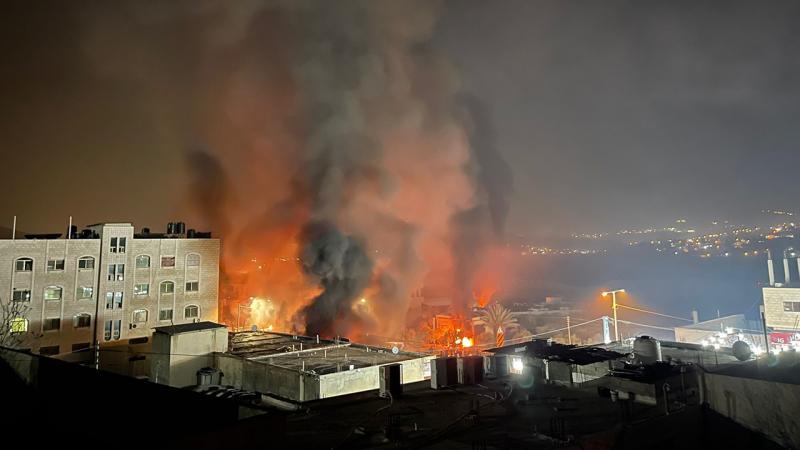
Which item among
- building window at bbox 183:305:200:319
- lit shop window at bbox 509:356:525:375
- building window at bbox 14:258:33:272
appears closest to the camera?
lit shop window at bbox 509:356:525:375

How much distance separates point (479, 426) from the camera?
11.5m

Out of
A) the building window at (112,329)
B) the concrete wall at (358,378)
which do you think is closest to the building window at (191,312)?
the building window at (112,329)

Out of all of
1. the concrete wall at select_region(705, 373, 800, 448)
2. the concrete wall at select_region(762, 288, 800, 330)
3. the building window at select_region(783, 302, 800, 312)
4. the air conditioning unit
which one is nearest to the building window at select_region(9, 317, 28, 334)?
the air conditioning unit

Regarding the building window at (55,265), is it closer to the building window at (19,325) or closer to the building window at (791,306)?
the building window at (19,325)

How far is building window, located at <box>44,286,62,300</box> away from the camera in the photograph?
38.6 metres

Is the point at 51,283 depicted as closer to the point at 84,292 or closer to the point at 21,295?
the point at 21,295

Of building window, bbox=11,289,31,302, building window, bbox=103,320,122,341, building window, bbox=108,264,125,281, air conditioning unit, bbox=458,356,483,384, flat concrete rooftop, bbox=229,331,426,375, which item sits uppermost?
building window, bbox=108,264,125,281

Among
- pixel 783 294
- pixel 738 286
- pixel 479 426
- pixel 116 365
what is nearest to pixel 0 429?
pixel 479 426

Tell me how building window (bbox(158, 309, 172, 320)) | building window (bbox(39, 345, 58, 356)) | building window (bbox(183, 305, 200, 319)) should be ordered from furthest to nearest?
building window (bbox(183, 305, 200, 319)), building window (bbox(158, 309, 172, 320)), building window (bbox(39, 345, 58, 356))

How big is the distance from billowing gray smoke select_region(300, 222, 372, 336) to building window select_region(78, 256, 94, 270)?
69.0 ft

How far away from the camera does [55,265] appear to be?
129ft

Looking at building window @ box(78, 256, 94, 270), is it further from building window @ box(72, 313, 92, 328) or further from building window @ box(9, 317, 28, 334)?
building window @ box(9, 317, 28, 334)

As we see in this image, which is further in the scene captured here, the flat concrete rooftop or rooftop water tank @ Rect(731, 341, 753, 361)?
the flat concrete rooftop

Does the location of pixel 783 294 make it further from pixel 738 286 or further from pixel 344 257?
pixel 738 286
